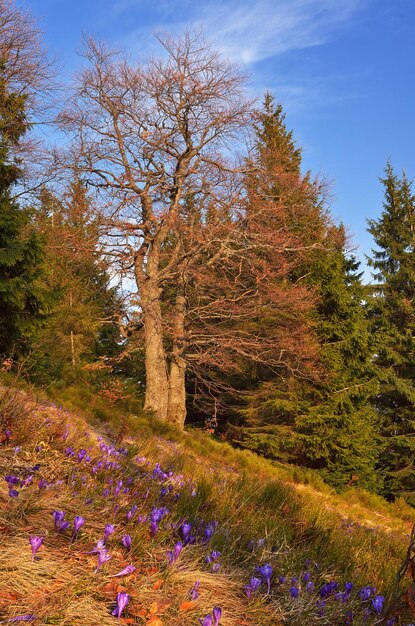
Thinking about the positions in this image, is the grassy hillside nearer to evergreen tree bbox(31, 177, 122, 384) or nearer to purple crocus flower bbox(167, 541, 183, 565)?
purple crocus flower bbox(167, 541, 183, 565)

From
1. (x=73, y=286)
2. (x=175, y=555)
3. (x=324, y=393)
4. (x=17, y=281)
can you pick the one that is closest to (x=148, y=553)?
(x=175, y=555)

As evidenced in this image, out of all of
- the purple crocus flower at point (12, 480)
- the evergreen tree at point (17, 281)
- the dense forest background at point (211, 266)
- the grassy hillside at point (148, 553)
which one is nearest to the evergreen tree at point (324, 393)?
the dense forest background at point (211, 266)

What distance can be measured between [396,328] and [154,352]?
14018mm

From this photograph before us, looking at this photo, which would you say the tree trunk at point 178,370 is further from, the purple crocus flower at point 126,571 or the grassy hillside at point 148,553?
the purple crocus flower at point 126,571

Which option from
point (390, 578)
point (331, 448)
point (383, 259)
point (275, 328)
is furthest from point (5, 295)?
point (383, 259)

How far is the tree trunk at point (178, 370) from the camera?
1549 centimetres

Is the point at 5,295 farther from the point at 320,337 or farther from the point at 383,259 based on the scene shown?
the point at 383,259

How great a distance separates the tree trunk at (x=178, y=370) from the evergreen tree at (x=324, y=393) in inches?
114

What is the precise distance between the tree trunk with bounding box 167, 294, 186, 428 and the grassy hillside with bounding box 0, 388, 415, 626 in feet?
37.8

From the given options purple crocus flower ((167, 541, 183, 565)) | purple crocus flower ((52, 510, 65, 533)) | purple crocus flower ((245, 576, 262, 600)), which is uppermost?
purple crocus flower ((52, 510, 65, 533))

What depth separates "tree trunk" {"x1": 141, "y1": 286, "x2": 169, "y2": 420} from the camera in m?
14.6

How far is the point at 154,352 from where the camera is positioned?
14750 mm

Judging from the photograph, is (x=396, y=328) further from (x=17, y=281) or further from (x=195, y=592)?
(x=195, y=592)

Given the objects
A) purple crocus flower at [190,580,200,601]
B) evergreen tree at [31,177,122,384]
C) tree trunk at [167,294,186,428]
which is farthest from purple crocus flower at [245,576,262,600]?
tree trunk at [167,294,186,428]
